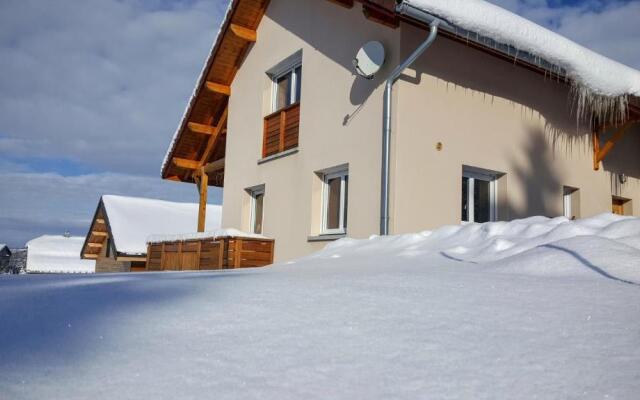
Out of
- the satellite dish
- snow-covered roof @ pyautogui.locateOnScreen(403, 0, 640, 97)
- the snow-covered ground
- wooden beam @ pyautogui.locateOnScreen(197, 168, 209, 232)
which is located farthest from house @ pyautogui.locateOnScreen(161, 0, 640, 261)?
the snow-covered ground

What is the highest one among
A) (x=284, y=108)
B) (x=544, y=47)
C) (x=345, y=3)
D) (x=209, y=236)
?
(x=345, y=3)

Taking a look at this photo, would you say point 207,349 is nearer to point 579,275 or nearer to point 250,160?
point 579,275

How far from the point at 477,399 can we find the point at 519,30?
6.32 metres

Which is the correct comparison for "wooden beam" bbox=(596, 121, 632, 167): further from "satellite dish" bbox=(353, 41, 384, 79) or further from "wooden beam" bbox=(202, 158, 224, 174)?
"wooden beam" bbox=(202, 158, 224, 174)

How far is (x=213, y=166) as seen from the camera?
12.5 metres

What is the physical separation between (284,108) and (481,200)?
3662 mm

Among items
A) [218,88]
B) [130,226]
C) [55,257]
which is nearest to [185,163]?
[218,88]

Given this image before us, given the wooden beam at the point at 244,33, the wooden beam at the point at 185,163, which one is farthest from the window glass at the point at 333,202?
the wooden beam at the point at 185,163

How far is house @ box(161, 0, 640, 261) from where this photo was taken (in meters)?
7.27

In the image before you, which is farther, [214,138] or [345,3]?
[214,138]

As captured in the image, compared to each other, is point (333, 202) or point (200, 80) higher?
point (200, 80)

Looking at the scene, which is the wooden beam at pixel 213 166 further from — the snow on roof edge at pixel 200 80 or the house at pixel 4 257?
the house at pixel 4 257

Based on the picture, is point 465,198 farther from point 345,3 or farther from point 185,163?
point 185,163

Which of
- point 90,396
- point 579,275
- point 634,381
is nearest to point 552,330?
point 634,381
